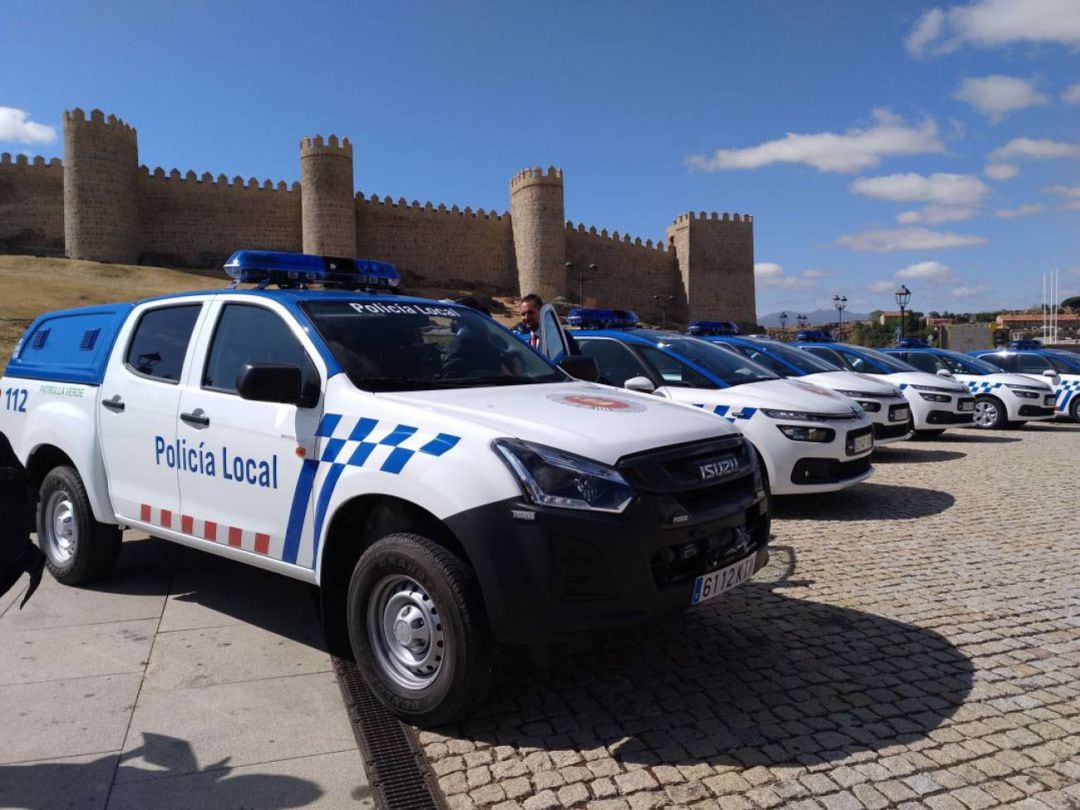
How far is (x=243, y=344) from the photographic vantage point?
421 centimetres

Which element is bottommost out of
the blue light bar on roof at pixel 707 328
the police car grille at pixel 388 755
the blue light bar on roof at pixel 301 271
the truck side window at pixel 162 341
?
the police car grille at pixel 388 755

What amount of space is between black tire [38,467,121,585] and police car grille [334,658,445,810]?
222 centimetres

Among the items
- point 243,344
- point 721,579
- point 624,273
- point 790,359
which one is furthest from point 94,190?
point 721,579

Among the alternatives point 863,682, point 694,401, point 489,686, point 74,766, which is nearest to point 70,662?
point 74,766

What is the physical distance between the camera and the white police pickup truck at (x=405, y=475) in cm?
295

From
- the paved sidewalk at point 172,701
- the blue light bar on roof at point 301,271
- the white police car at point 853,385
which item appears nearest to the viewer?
the paved sidewalk at point 172,701

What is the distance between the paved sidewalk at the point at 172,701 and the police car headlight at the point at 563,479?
122cm

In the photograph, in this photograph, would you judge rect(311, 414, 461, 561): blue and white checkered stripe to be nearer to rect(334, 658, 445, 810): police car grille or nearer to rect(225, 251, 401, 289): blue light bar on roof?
rect(334, 658, 445, 810): police car grille

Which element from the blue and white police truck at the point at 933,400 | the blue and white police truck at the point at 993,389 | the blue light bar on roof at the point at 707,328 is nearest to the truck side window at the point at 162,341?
the blue and white police truck at the point at 933,400

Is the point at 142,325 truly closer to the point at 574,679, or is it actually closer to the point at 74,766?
the point at 74,766

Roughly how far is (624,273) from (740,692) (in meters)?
59.8

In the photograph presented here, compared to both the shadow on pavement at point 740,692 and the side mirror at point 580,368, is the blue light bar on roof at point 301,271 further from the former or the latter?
the shadow on pavement at point 740,692

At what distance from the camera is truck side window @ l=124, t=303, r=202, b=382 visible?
4.51 meters

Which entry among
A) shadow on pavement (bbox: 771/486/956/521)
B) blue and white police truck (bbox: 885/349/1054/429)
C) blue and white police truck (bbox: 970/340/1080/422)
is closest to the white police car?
shadow on pavement (bbox: 771/486/956/521)
